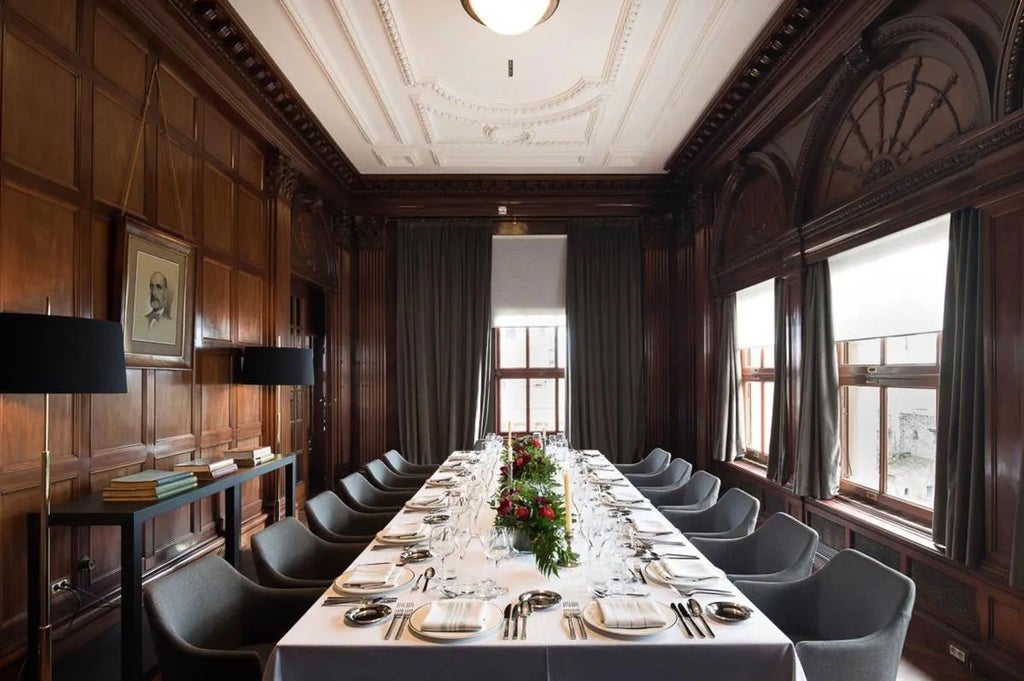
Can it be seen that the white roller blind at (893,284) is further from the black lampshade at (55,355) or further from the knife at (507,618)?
the black lampshade at (55,355)

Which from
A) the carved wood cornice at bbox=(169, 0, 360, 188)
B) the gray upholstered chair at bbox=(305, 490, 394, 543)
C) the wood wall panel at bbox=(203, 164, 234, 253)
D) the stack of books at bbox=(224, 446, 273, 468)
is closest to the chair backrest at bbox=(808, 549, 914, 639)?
the gray upholstered chair at bbox=(305, 490, 394, 543)

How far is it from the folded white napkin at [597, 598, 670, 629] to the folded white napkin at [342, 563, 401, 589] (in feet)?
2.38

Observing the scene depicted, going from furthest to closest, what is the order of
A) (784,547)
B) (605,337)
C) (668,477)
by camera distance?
(605,337) < (668,477) < (784,547)

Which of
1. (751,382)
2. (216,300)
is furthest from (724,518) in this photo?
(216,300)

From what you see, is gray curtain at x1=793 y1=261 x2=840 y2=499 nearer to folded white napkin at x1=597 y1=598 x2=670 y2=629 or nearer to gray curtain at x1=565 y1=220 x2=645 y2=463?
folded white napkin at x1=597 y1=598 x2=670 y2=629

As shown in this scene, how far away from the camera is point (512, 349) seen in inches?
287

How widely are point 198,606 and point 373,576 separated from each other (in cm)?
57

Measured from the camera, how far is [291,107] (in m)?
4.74

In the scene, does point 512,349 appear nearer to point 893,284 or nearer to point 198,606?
point 893,284

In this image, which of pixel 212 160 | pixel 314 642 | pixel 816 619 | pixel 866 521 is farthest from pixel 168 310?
pixel 866 521

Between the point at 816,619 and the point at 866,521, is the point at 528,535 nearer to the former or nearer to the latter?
the point at 816,619

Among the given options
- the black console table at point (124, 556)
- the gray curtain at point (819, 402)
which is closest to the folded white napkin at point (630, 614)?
the black console table at point (124, 556)

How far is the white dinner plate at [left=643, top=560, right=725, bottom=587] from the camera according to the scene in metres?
2.05

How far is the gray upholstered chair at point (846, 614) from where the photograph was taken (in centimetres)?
171
